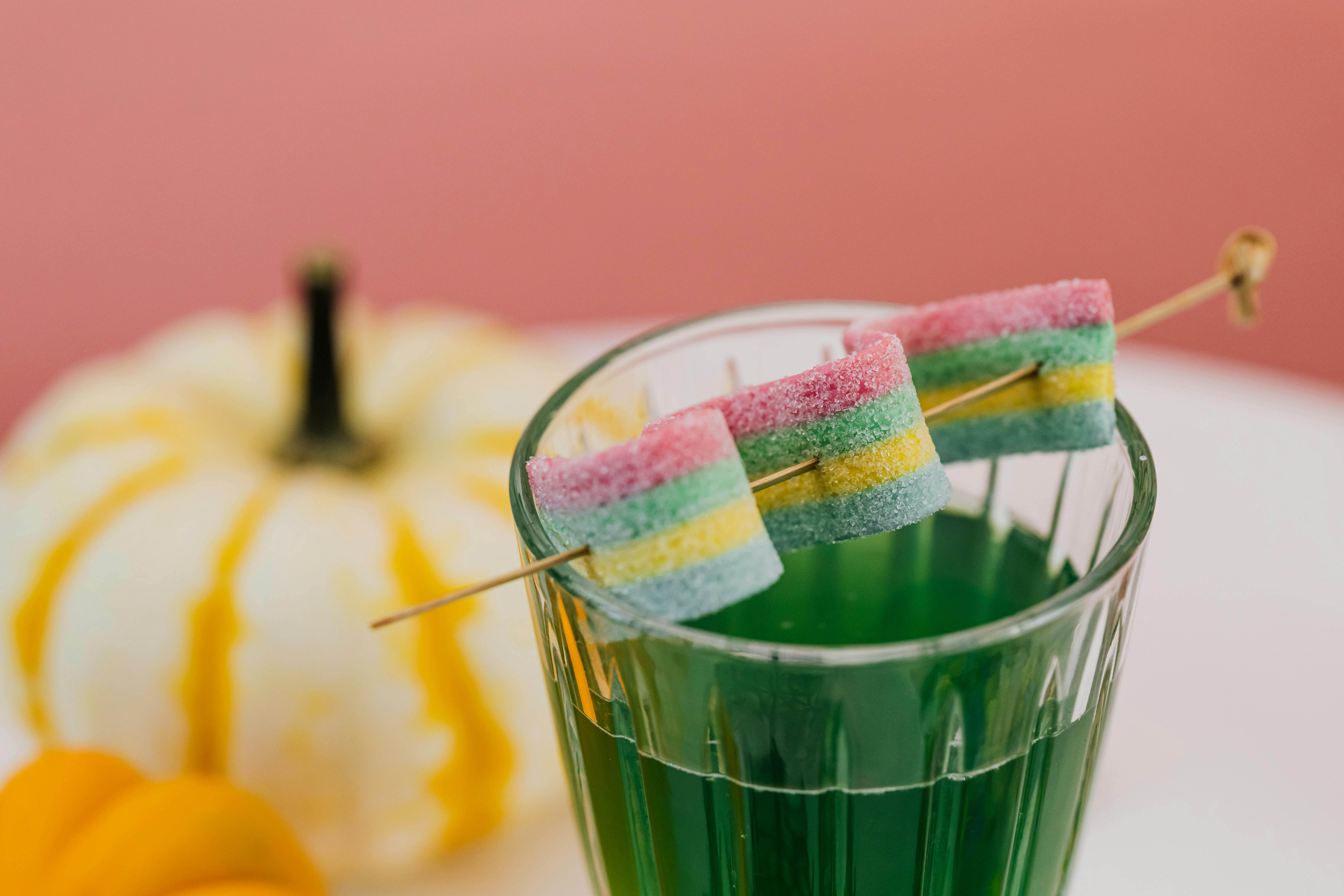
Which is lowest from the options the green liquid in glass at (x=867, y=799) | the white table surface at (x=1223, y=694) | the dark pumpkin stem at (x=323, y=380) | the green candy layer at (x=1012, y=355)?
the white table surface at (x=1223, y=694)

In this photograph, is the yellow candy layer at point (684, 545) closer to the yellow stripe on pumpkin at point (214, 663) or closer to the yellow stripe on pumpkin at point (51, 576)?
the yellow stripe on pumpkin at point (214, 663)

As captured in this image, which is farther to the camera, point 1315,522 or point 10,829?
point 1315,522

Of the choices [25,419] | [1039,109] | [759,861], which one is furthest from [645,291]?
[759,861]

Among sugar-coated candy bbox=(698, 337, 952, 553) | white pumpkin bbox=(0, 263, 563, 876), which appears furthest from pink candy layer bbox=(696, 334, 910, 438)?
white pumpkin bbox=(0, 263, 563, 876)

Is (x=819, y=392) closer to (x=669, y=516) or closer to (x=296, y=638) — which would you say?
(x=669, y=516)

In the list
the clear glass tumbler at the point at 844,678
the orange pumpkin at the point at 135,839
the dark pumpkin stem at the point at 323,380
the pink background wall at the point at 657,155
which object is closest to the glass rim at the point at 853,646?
the clear glass tumbler at the point at 844,678

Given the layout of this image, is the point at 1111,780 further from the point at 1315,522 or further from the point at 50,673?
the point at 50,673

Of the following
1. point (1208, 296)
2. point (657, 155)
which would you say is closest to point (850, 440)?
point (1208, 296)
